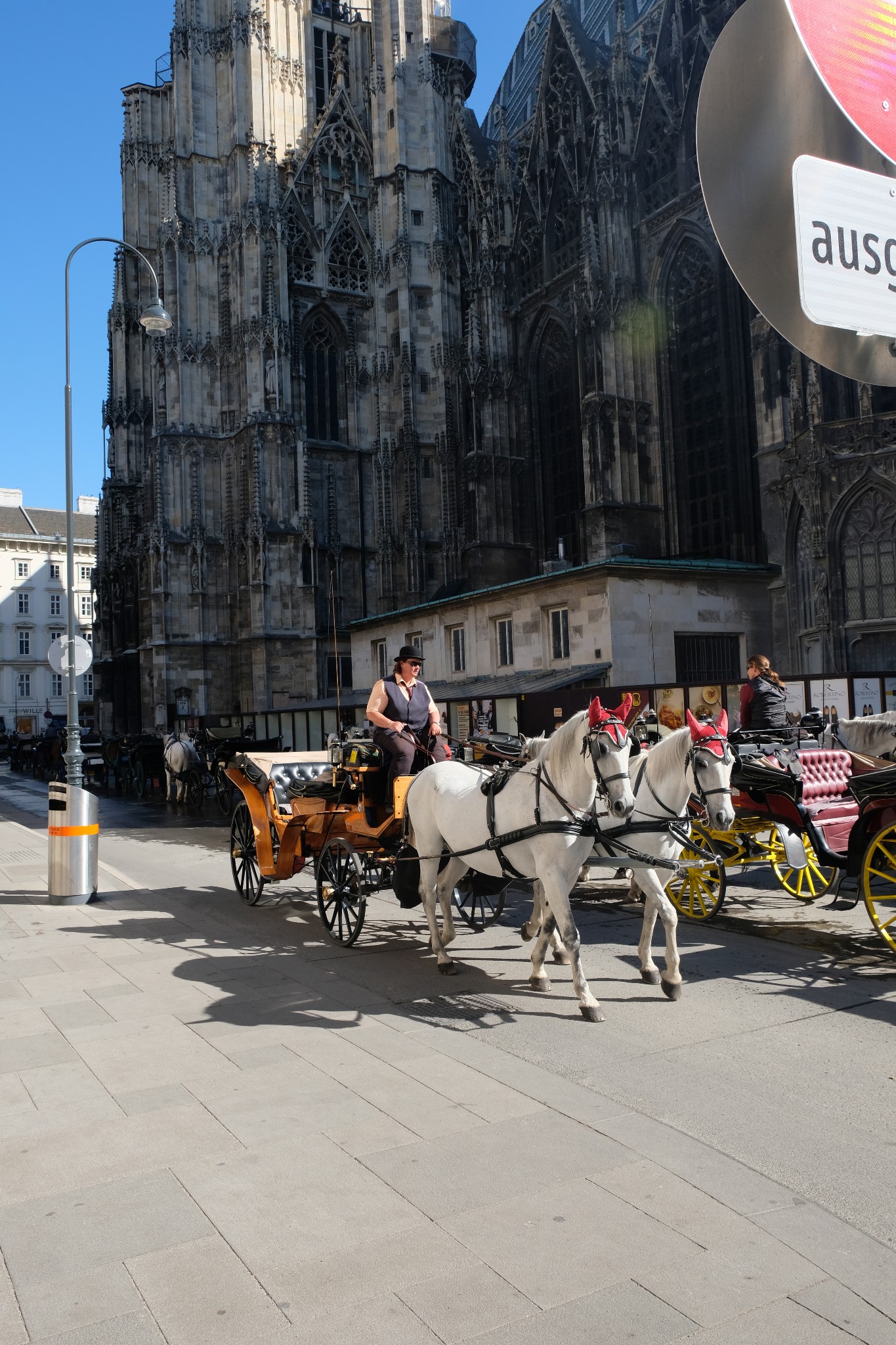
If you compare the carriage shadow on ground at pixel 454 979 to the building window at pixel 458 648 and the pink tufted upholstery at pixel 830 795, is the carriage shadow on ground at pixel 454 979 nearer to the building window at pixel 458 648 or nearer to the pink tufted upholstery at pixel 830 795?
the pink tufted upholstery at pixel 830 795

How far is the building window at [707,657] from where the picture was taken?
22.1m

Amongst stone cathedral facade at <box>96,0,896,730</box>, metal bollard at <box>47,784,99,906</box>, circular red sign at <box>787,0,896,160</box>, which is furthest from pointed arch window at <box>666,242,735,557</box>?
circular red sign at <box>787,0,896,160</box>

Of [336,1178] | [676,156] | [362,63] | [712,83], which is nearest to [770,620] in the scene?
[676,156]

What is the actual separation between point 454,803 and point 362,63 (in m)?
49.8

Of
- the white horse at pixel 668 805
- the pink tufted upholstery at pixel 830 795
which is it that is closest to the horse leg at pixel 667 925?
the white horse at pixel 668 805

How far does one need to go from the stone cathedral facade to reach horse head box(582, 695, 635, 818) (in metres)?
22.4

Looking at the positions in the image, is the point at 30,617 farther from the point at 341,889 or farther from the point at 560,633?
the point at 341,889

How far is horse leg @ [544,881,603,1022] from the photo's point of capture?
19.3ft

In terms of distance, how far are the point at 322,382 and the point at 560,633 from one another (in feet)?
84.9

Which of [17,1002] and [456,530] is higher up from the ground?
[456,530]

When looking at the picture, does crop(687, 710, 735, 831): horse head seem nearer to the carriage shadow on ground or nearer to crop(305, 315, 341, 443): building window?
the carriage shadow on ground

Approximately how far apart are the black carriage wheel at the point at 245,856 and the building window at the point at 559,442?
2499 centimetres

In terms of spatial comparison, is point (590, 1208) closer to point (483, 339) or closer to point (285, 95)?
point (483, 339)

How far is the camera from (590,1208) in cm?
361
